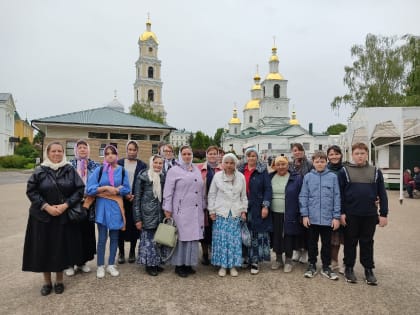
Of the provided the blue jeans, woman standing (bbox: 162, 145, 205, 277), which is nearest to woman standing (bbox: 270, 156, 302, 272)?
woman standing (bbox: 162, 145, 205, 277)

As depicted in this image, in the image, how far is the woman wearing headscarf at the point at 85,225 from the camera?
14.4 feet

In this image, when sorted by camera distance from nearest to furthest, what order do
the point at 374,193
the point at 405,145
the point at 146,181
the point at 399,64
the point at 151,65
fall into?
the point at 374,193 → the point at 146,181 → the point at 405,145 → the point at 399,64 → the point at 151,65

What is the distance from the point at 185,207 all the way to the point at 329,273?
6.98 ft

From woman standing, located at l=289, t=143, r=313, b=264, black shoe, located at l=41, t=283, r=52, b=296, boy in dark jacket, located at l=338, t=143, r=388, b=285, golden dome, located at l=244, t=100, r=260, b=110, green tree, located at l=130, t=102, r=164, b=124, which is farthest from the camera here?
golden dome, located at l=244, t=100, r=260, b=110

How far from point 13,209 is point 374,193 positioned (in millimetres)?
10341

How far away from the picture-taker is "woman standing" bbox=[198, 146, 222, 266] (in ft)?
15.3

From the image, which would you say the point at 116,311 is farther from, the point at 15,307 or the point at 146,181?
the point at 146,181

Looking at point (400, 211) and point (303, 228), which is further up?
point (303, 228)

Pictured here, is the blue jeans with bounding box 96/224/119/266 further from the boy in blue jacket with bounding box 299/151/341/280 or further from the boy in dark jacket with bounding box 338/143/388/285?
the boy in dark jacket with bounding box 338/143/388/285

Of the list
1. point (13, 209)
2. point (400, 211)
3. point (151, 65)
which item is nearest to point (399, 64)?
point (400, 211)

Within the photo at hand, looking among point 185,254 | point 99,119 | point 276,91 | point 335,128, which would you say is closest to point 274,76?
point 276,91

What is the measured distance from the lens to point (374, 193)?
4062 mm

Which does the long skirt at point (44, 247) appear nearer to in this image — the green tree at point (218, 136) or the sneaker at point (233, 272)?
the sneaker at point (233, 272)

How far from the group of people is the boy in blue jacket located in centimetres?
1
